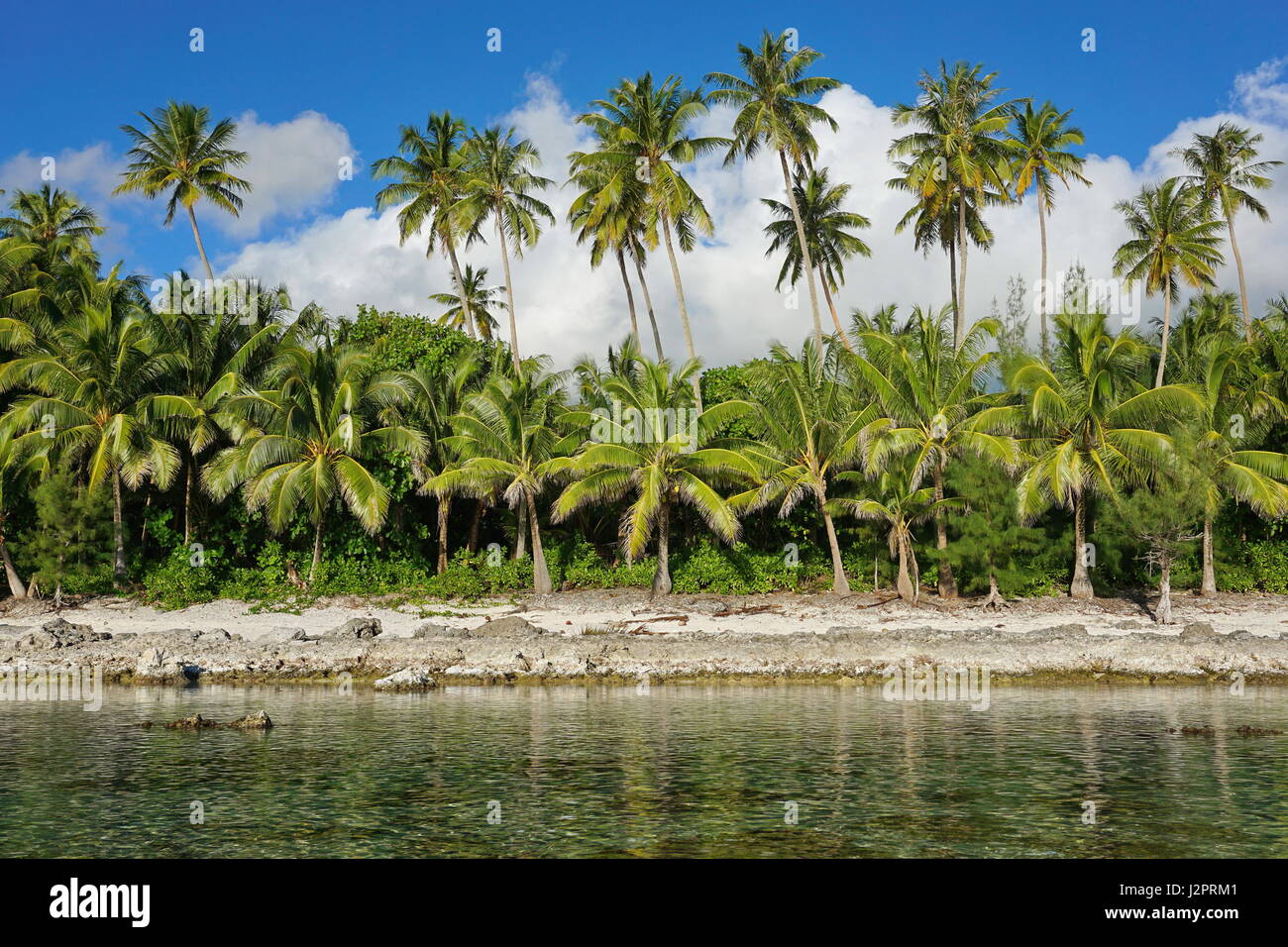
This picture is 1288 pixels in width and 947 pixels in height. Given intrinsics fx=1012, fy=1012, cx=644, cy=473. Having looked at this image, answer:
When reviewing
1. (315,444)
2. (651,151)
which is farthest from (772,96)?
(315,444)

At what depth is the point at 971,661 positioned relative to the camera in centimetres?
2406

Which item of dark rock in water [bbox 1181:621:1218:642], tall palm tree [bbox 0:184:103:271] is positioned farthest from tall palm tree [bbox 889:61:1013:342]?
tall palm tree [bbox 0:184:103:271]

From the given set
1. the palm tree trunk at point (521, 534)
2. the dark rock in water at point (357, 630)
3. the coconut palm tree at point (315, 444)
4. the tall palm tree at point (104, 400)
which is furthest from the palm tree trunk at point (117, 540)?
the palm tree trunk at point (521, 534)

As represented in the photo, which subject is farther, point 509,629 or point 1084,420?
point 1084,420

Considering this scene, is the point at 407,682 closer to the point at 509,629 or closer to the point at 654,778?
the point at 509,629

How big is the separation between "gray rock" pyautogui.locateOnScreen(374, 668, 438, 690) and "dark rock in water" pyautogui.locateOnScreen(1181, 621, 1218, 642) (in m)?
18.6

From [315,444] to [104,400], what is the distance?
7019 millimetres

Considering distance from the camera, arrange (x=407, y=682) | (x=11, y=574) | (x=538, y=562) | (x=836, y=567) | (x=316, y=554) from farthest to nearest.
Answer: (x=538, y=562) < (x=316, y=554) < (x=836, y=567) < (x=11, y=574) < (x=407, y=682)

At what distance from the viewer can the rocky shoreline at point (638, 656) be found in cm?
2384

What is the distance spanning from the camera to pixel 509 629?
92.2 feet

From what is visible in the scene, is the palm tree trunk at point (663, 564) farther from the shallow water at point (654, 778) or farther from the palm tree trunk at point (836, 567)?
the shallow water at point (654, 778)

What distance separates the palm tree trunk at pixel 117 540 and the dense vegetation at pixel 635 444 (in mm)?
144

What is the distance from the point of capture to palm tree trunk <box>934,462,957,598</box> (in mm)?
31547
